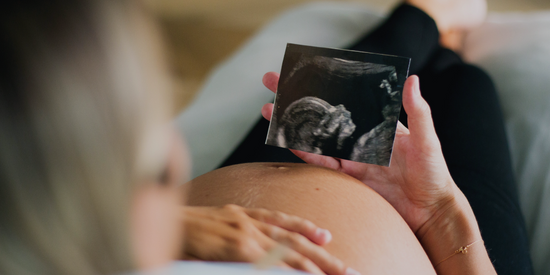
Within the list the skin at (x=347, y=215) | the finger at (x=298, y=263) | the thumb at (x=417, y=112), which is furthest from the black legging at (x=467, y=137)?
the finger at (x=298, y=263)

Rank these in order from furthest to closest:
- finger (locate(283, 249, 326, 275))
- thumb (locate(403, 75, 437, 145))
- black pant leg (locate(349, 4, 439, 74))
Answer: black pant leg (locate(349, 4, 439, 74))
thumb (locate(403, 75, 437, 145))
finger (locate(283, 249, 326, 275))

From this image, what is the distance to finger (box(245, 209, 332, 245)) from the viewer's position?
50 cm

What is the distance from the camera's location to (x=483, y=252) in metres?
0.64

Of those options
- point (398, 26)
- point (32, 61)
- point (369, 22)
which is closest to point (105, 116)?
point (32, 61)

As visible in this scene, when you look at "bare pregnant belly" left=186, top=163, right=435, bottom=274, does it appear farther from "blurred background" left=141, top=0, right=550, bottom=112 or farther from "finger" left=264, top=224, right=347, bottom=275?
"blurred background" left=141, top=0, right=550, bottom=112

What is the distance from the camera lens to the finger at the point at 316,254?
48cm

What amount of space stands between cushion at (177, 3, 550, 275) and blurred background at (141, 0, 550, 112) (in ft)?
2.50

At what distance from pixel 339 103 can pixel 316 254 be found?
278 mm

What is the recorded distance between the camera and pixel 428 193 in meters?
0.66

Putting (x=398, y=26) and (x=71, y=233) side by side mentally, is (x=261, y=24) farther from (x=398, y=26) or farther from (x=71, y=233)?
(x=71, y=233)

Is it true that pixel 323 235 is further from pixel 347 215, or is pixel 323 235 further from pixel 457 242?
pixel 457 242

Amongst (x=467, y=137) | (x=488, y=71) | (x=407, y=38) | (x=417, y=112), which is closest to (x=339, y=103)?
(x=417, y=112)

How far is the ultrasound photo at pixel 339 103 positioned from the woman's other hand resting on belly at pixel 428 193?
42mm

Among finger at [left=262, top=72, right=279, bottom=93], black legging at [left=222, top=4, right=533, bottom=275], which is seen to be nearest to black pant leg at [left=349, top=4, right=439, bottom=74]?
black legging at [left=222, top=4, right=533, bottom=275]
